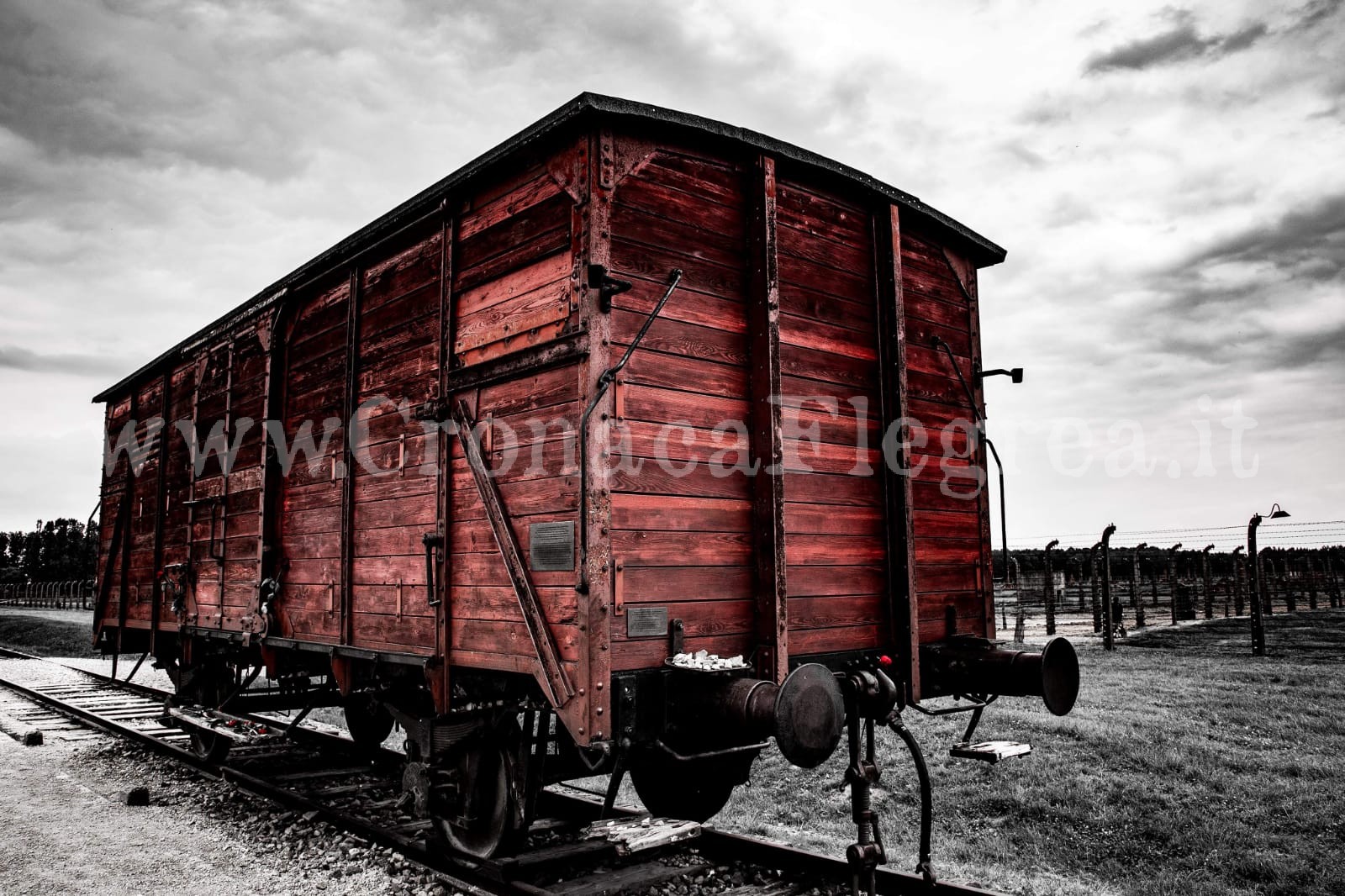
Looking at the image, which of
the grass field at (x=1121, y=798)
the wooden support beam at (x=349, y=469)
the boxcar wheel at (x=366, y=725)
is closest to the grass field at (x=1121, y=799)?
the grass field at (x=1121, y=798)

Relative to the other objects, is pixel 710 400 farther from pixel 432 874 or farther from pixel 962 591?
pixel 432 874

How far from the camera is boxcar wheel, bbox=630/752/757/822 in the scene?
17.3ft

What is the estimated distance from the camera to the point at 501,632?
15.6 feet

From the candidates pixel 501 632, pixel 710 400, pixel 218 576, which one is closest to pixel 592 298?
pixel 710 400

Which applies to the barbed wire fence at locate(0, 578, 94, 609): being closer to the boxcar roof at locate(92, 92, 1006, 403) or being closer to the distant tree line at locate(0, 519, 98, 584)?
the distant tree line at locate(0, 519, 98, 584)

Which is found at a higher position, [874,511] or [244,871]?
[874,511]

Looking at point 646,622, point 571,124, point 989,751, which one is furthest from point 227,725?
point 989,751

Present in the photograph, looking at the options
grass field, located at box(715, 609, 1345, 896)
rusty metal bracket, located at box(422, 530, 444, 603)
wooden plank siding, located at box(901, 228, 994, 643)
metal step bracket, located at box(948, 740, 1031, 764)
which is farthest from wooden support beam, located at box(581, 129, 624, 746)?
grass field, located at box(715, 609, 1345, 896)

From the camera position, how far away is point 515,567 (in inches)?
180

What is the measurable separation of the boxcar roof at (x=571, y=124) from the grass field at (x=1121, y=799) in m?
4.07

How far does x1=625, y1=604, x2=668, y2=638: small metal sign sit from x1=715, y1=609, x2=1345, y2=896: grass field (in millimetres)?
2329

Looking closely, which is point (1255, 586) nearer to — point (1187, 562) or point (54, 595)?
point (1187, 562)

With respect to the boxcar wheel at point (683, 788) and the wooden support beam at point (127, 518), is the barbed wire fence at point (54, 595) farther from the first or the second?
the boxcar wheel at point (683, 788)

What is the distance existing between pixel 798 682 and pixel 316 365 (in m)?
4.93
